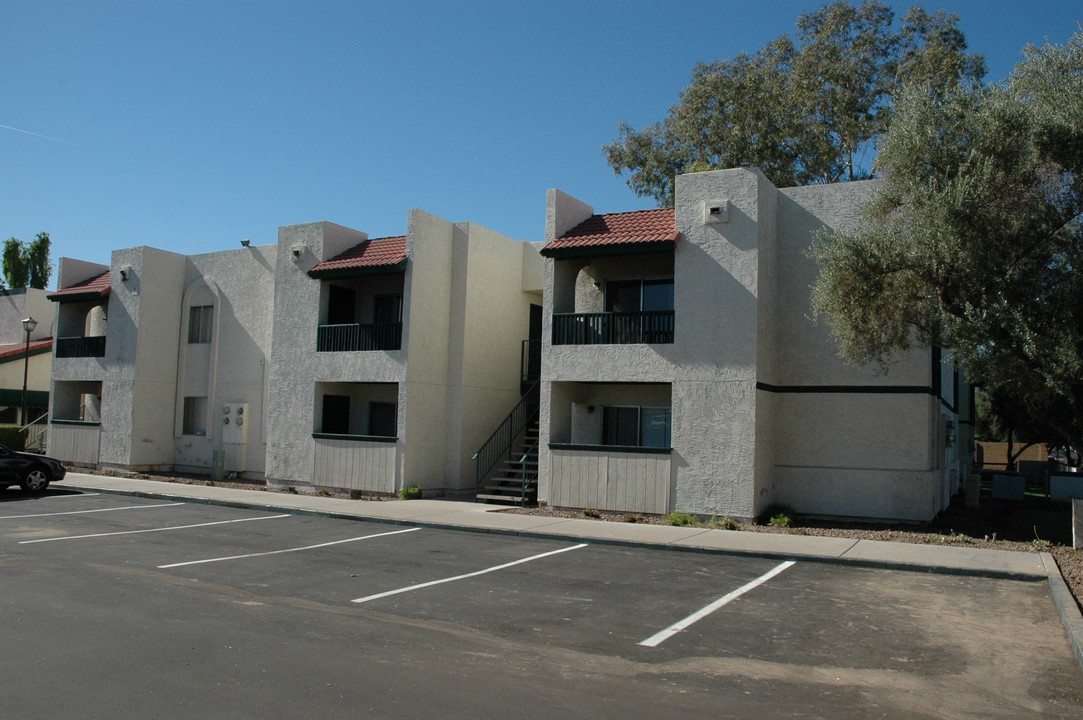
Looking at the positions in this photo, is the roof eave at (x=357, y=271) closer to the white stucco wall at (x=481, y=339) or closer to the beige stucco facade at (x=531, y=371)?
the beige stucco facade at (x=531, y=371)

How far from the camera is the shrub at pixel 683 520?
1570cm

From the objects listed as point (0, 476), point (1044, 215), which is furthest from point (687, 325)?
point (0, 476)

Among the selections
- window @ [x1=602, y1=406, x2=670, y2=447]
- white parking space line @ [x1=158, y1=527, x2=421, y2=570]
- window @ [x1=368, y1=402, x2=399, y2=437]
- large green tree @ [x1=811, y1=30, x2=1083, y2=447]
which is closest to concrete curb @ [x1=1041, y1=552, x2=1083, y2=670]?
large green tree @ [x1=811, y1=30, x2=1083, y2=447]

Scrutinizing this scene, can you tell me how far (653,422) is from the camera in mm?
18500

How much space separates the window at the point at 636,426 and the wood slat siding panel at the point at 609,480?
1654mm

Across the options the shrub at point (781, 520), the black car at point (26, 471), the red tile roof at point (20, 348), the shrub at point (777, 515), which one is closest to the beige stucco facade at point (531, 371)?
the shrub at point (777, 515)

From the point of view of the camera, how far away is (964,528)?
16.7 metres

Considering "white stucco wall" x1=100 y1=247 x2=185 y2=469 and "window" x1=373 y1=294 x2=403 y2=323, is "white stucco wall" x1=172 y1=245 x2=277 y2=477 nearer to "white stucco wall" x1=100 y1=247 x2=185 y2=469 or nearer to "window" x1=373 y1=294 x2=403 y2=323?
"white stucco wall" x1=100 y1=247 x2=185 y2=469

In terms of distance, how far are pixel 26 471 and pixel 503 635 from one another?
17.3 metres

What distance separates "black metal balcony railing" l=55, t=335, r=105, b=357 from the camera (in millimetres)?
25672

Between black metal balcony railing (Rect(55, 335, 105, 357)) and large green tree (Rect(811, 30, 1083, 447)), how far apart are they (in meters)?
22.6

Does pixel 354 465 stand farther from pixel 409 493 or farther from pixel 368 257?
pixel 368 257

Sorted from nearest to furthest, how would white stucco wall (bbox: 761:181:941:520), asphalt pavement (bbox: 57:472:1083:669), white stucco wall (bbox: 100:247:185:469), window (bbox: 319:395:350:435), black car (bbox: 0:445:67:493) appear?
asphalt pavement (bbox: 57:472:1083:669) < white stucco wall (bbox: 761:181:941:520) < black car (bbox: 0:445:67:493) < window (bbox: 319:395:350:435) < white stucco wall (bbox: 100:247:185:469)

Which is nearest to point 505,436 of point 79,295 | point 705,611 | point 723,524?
point 723,524
